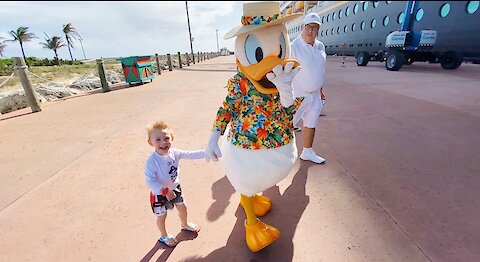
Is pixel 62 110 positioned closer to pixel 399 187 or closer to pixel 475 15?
pixel 399 187

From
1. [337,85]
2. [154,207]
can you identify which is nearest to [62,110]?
[154,207]

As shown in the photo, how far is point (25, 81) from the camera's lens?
219 inches

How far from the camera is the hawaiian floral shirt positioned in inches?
61.7

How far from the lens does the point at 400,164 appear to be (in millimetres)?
2711

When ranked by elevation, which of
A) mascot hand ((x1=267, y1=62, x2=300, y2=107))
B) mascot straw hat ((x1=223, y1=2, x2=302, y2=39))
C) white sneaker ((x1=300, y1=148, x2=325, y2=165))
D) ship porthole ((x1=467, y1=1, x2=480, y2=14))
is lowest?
white sneaker ((x1=300, y1=148, x2=325, y2=165))

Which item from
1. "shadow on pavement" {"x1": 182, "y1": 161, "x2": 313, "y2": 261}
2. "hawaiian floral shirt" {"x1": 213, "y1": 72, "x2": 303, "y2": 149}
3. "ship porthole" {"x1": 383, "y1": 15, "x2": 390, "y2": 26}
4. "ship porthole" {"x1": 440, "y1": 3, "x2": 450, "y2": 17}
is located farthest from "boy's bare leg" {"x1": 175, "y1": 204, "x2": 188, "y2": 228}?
"ship porthole" {"x1": 383, "y1": 15, "x2": 390, "y2": 26}

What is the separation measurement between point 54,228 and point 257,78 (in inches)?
78.8

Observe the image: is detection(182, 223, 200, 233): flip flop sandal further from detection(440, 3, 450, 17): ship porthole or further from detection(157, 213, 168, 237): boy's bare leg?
detection(440, 3, 450, 17): ship porthole

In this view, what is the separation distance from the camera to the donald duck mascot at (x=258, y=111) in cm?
148

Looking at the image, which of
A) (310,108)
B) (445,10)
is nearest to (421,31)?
(445,10)

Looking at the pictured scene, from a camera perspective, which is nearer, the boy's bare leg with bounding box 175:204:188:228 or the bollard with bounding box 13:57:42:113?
the boy's bare leg with bounding box 175:204:188:228

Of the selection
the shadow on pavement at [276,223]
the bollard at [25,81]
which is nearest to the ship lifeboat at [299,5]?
the bollard at [25,81]

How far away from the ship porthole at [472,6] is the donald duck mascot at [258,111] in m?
11.7

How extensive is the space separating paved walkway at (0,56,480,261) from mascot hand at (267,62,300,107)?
1.02m
